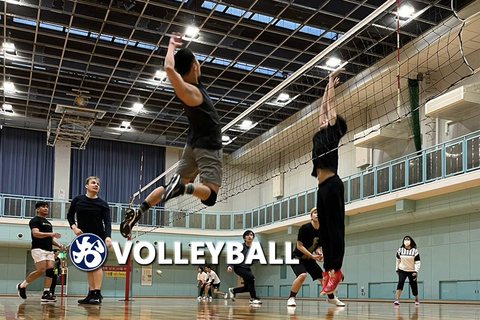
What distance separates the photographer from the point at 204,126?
629cm

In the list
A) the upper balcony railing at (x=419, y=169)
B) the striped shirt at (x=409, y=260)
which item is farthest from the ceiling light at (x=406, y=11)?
the striped shirt at (x=409, y=260)

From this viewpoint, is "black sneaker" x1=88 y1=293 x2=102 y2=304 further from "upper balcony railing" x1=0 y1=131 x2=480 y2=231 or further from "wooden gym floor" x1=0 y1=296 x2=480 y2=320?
"upper balcony railing" x1=0 y1=131 x2=480 y2=231

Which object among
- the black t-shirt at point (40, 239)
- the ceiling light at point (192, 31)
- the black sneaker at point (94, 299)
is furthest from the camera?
the ceiling light at point (192, 31)

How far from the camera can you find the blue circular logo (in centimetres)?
1069

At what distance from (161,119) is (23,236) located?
9601 millimetres

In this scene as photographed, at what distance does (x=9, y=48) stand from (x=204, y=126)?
66.3 ft

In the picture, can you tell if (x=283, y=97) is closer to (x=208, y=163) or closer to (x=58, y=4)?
(x=58, y=4)

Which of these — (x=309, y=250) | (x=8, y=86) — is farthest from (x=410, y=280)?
(x=8, y=86)

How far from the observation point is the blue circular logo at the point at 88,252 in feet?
35.1

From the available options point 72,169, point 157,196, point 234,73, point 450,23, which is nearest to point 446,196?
point 450,23

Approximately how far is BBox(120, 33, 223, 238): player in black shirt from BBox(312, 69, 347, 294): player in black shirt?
1377 mm

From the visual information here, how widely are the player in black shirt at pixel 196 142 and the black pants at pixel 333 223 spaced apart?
1376 mm

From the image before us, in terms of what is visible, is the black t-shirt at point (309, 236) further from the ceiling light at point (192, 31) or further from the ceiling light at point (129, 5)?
the ceiling light at point (192, 31)

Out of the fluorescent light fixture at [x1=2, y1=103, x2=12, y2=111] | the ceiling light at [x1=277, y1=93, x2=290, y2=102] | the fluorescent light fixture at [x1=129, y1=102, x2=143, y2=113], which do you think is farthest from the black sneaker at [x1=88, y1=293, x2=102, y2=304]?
the fluorescent light fixture at [x1=2, y1=103, x2=12, y2=111]
